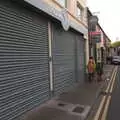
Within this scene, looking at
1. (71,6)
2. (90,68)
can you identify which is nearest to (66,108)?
(71,6)

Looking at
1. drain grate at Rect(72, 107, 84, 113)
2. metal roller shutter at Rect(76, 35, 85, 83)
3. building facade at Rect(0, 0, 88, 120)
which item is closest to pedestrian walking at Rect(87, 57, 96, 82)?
metal roller shutter at Rect(76, 35, 85, 83)

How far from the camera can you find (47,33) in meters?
10.4

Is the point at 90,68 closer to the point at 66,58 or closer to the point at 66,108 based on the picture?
the point at 66,58

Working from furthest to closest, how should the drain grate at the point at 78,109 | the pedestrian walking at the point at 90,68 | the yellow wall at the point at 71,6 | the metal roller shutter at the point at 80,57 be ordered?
the pedestrian walking at the point at 90,68 < the metal roller shutter at the point at 80,57 < the yellow wall at the point at 71,6 < the drain grate at the point at 78,109

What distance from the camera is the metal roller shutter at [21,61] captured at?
6879mm

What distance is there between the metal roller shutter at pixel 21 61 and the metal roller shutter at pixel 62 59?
4.14 ft

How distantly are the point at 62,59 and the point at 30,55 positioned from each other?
160 inches

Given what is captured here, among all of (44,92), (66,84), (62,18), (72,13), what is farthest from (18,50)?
(72,13)

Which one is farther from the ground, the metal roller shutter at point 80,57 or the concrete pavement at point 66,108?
the metal roller shutter at point 80,57

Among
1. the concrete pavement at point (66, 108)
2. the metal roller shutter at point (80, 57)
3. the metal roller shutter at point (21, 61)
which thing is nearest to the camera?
the metal roller shutter at point (21, 61)

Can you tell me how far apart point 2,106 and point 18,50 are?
1.82m

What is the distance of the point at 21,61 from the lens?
7.87 m

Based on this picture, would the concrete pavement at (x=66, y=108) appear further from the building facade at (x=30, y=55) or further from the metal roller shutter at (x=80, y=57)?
the metal roller shutter at (x=80, y=57)

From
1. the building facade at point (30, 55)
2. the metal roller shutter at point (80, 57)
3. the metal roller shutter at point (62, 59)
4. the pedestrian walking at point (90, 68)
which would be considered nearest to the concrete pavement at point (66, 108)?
the building facade at point (30, 55)
